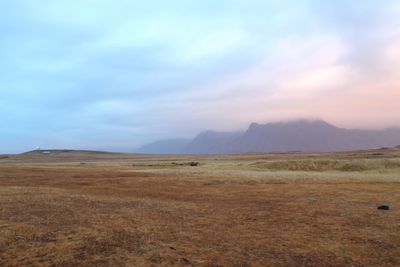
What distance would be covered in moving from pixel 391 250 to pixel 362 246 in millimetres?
773

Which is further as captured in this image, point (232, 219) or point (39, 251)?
point (232, 219)

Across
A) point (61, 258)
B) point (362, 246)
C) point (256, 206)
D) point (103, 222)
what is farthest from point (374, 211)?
point (61, 258)

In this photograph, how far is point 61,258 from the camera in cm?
1053

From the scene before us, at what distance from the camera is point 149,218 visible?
16562mm

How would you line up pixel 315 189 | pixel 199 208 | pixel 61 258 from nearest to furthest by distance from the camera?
pixel 61 258 < pixel 199 208 < pixel 315 189

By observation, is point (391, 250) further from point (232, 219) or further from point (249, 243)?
point (232, 219)

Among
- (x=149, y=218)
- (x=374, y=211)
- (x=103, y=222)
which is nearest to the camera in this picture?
(x=103, y=222)

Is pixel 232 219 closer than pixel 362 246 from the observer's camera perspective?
No

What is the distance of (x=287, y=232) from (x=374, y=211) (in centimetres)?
625

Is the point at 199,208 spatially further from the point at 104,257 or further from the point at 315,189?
the point at 315,189

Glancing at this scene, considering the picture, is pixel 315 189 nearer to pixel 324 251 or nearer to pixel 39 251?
pixel 324 251

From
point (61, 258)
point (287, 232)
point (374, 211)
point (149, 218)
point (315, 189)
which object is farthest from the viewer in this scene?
point (315, 189)


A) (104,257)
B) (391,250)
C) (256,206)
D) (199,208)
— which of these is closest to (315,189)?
(256,206)

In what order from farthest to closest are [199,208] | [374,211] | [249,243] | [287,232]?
[199,208], [374,211], [287,232], [249,243]
